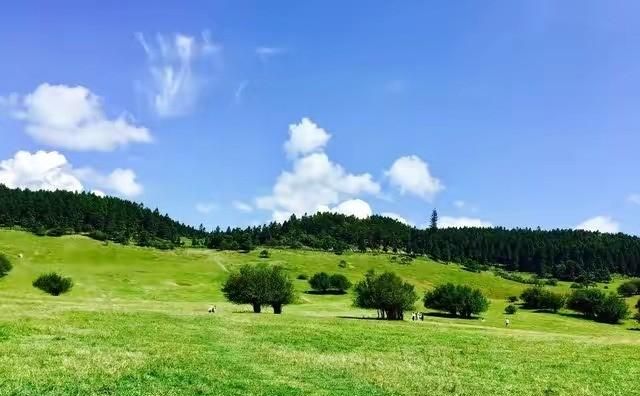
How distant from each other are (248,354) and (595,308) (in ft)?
504

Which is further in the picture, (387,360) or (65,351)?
(387,360)

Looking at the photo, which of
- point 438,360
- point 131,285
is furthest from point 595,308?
point 438,360

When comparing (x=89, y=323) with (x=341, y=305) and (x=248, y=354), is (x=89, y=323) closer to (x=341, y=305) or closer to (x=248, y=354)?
(x=248, y=354)

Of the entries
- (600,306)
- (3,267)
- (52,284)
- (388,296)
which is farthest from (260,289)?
(600,306)

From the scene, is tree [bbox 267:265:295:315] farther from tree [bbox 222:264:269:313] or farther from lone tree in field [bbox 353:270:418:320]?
lone tree in field [bbox 353:270:418:320]

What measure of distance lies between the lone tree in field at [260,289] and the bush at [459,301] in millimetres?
51959

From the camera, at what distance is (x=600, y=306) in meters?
168

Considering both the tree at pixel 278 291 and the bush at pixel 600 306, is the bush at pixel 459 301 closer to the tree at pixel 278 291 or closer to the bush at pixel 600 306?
the bush at pixel 600 306

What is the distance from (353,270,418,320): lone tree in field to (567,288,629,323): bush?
79511 millimetres

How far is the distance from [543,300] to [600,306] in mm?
19056

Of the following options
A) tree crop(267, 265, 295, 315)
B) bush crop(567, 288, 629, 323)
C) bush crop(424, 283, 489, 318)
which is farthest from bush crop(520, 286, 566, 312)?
tree crop(267, 265, 295, 315)

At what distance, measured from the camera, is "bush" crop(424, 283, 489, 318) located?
147625 millimetres

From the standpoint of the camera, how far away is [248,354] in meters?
39.2

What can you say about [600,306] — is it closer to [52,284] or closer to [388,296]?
[388,296]
